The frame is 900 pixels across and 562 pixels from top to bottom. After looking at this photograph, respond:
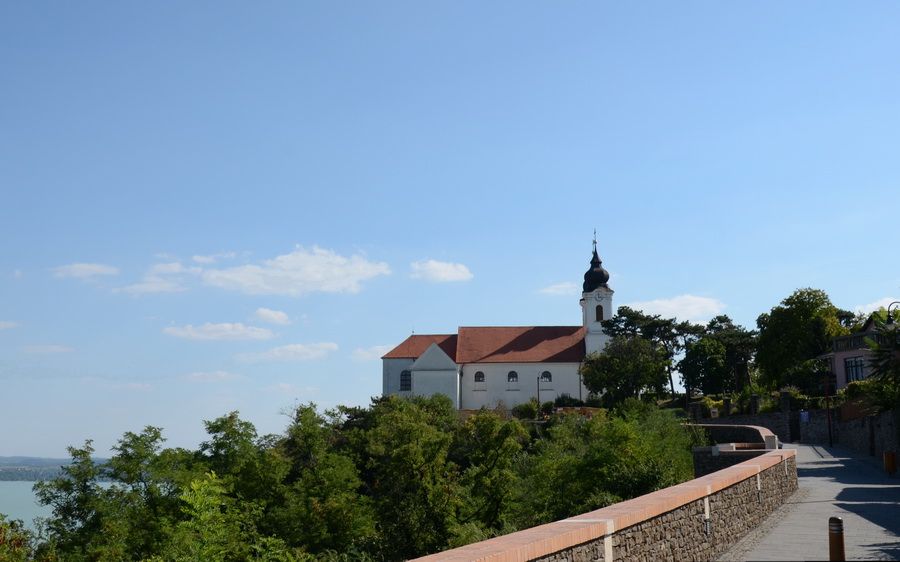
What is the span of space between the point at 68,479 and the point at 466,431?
19.3 m

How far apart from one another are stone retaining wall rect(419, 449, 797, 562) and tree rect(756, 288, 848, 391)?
5607 cm

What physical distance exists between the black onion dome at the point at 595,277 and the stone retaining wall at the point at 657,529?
3101 inches

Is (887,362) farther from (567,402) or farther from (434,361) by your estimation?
(434,361)

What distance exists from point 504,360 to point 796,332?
3186cm

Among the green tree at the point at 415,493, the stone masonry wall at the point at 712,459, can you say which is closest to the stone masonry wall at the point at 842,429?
the stone masonry wall at the point at 712,459

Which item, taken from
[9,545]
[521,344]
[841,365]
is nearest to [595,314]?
[521,344]

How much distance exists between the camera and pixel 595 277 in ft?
309

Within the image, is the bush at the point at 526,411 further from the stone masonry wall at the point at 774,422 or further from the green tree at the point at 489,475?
the green tree at the point at 489,475

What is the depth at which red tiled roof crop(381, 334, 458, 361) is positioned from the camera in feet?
306

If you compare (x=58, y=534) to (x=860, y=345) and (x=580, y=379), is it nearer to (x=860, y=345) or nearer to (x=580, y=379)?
(x=860, y=345)

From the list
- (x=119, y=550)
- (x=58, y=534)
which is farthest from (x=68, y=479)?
(x=119, y=550)

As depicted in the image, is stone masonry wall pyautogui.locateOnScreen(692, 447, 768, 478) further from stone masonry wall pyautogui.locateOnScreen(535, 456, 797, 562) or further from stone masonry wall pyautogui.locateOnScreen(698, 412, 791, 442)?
stone masonry wall pyautogui.locateOnScreen(698, 412, 791, 442)

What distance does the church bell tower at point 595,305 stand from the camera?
9094 cm

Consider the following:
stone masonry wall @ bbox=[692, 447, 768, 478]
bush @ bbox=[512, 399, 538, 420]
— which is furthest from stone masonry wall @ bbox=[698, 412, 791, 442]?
bush @ bbox=[512, 399, 538, 420]
